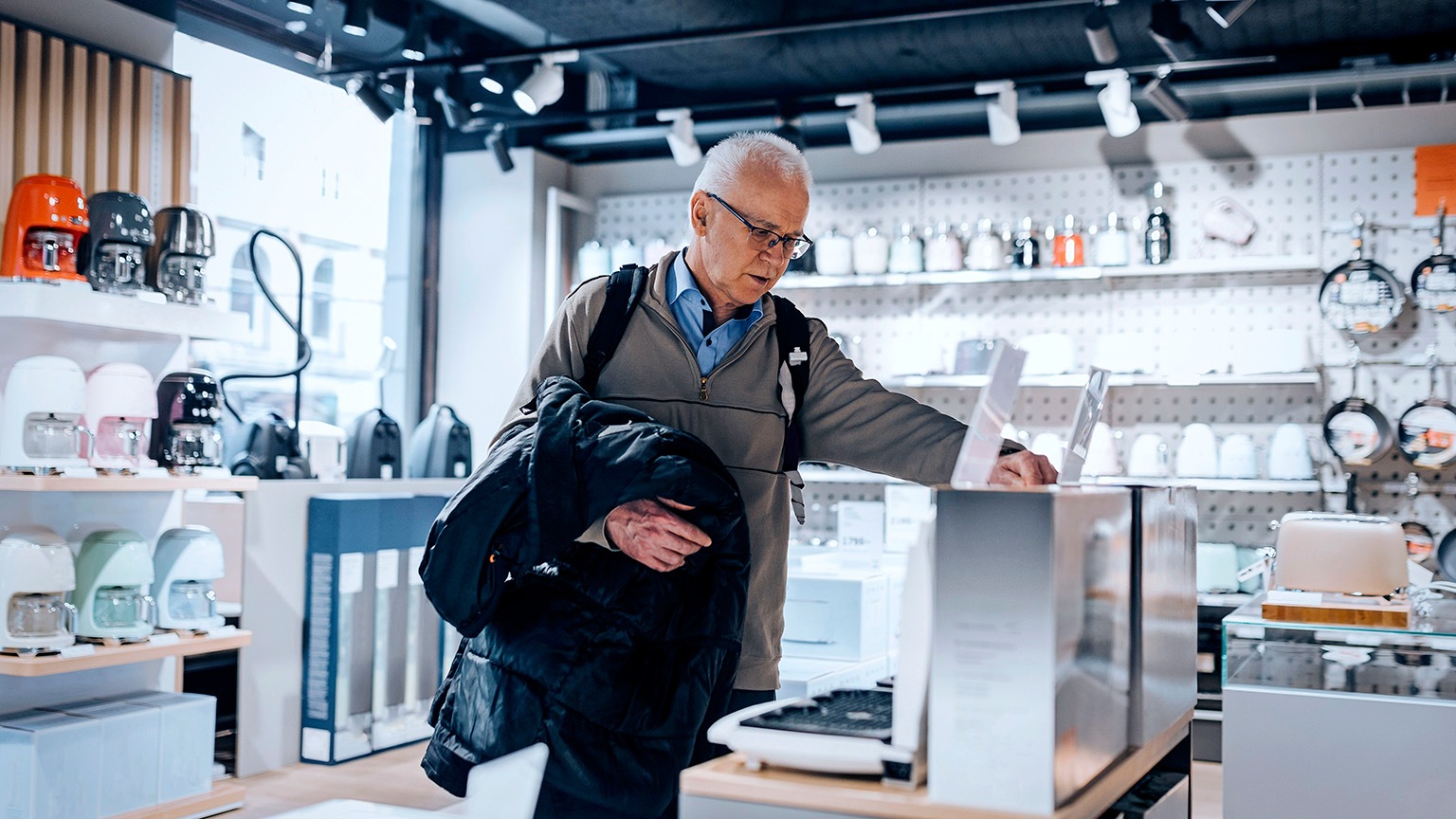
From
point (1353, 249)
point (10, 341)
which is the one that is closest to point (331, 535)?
point (10, 341)

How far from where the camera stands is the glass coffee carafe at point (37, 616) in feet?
11.3

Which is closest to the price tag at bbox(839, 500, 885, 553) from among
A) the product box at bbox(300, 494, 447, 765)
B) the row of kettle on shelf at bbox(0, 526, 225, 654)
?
the product box at bbox(300, 494, 447, 765)

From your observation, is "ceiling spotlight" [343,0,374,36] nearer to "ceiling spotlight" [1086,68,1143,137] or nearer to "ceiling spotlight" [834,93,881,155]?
"ceiling spotlight" [834,93,881,155]

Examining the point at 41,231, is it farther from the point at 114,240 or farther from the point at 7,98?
the point at 7,98

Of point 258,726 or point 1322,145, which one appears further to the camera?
point 1322,145

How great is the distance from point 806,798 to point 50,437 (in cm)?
298

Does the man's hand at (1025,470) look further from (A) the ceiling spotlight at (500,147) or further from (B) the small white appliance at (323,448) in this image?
(A) the ceiling spotlight at (500,147)

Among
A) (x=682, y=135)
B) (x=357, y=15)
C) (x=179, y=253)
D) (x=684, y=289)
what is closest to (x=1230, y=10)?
(x=682, y=135)

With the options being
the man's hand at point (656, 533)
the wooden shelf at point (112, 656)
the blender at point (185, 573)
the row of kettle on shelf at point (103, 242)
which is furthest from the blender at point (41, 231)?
the man's hand at point (656, 533)

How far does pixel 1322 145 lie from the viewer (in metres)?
5.25

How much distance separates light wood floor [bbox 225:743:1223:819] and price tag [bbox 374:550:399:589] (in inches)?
26.2

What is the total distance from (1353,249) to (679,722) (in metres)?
4.33

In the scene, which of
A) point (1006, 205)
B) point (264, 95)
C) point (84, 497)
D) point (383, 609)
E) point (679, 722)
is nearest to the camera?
point (679, 722)

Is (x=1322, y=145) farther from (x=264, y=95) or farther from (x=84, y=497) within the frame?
(x=84, y=497)
